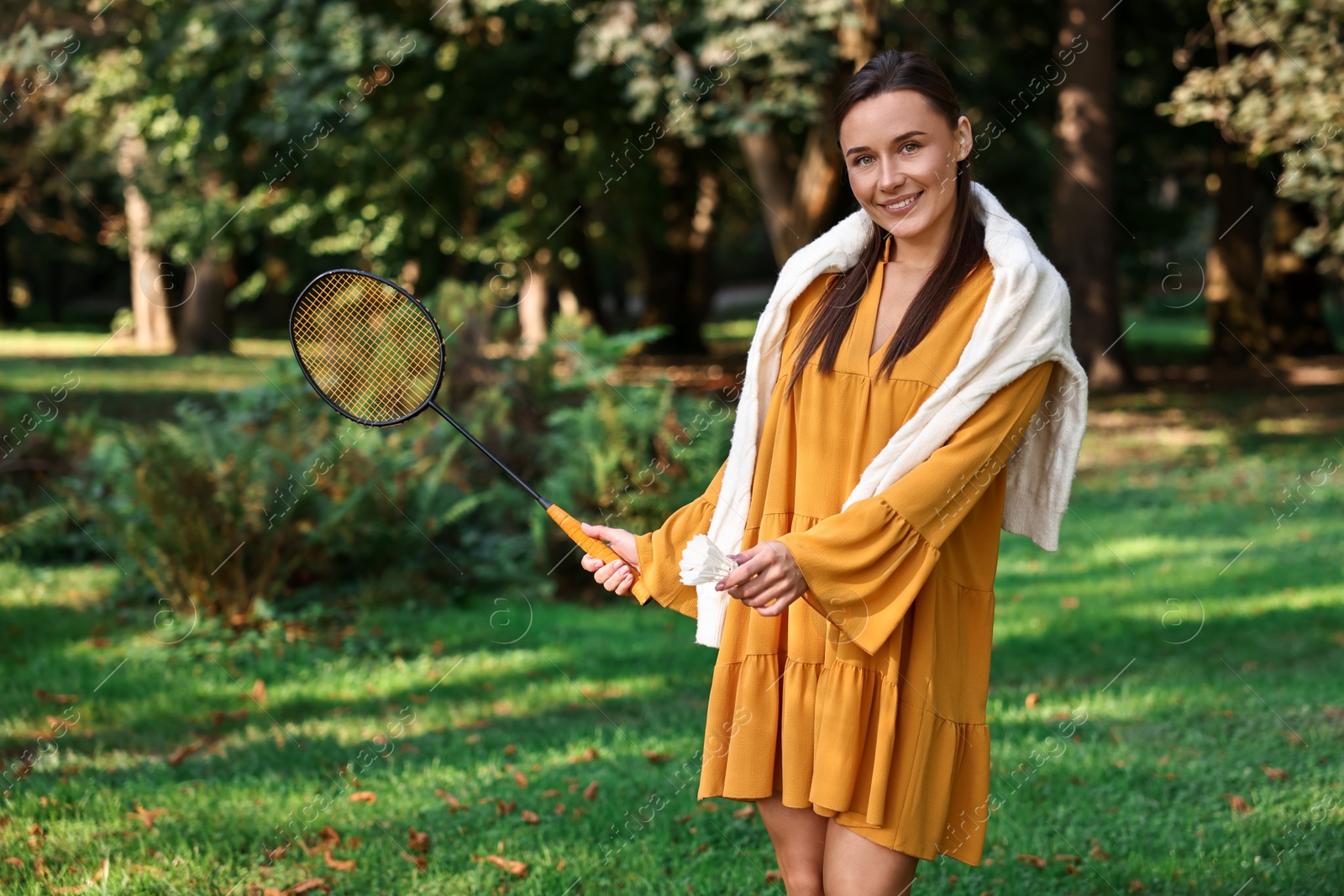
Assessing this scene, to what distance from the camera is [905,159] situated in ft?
7.97

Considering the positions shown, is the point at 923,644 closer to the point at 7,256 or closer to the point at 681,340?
the point at 681,340

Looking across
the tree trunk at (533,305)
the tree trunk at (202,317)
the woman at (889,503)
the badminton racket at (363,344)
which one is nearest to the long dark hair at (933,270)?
the woman at (889,503)

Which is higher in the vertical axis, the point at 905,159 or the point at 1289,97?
the point at 1289,97

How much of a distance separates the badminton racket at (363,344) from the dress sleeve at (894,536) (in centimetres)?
58

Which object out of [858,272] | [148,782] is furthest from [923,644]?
[148,782]

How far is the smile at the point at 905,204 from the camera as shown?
2451 mm

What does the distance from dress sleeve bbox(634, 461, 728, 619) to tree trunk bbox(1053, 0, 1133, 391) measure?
13.1 meters

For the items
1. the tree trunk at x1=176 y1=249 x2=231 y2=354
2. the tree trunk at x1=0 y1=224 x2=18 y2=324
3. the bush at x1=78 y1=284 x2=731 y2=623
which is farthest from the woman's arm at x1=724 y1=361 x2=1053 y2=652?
the tree trunk at x1=0 y1=224 x2=18 y2=324

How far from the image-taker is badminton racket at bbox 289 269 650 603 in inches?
118

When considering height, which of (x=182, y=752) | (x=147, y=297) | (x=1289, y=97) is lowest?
(x=182, y=752)

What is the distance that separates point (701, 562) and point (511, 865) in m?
2.23

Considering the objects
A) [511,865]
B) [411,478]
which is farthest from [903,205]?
[411,478]

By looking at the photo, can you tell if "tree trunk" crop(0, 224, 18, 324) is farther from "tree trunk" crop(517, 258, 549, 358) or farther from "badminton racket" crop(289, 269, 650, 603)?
"badminton racket" crop(289, 269, 650, 603)

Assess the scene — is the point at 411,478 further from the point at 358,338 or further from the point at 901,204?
the point at 901,204
